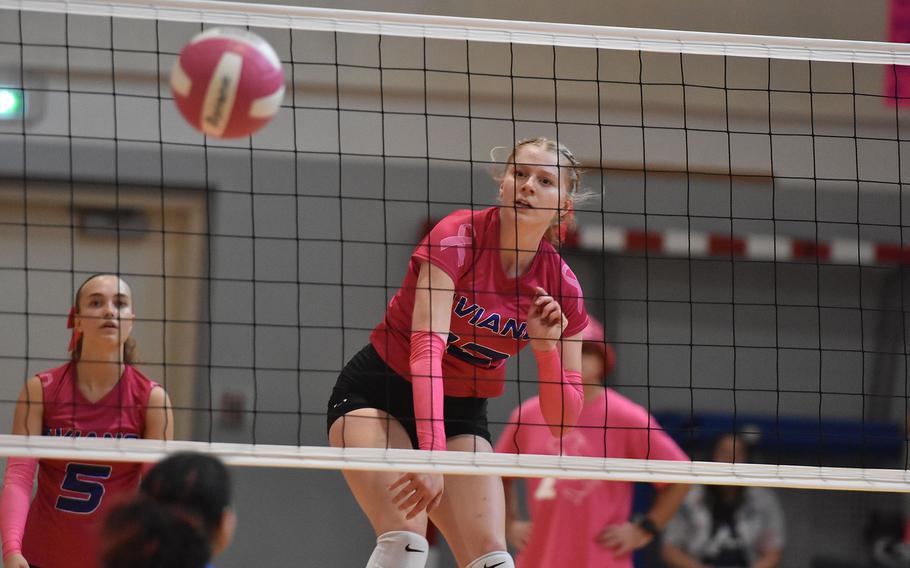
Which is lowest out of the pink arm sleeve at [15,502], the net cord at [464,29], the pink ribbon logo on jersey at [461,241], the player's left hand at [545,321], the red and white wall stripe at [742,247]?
the pink arm sleeve at [15,502]

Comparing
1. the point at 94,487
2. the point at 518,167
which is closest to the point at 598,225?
the point at 518,167

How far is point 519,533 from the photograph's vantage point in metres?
5.50

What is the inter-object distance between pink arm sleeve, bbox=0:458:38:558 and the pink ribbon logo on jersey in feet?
5.13

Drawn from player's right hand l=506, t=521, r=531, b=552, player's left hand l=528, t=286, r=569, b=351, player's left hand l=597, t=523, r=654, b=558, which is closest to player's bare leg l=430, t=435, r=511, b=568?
player's left hand l=528, t=286, r=569, b=351

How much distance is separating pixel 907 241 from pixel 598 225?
6.86 feet

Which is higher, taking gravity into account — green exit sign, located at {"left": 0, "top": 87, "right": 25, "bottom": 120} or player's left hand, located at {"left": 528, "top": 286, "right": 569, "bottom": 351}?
green exit sign, located at {"left": 0, "top": 87, "right": 25, "bottom": 120}

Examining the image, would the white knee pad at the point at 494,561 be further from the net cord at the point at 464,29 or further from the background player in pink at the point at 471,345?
the net cord at the point at 464,29

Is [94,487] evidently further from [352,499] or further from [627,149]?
[627,149]

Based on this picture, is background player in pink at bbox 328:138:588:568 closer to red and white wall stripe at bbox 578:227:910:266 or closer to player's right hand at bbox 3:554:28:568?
player's right hand at bbox 3:554:28:568

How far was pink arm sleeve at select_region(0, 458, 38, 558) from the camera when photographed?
11.9ft

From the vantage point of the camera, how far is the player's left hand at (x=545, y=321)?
3422 millimetres

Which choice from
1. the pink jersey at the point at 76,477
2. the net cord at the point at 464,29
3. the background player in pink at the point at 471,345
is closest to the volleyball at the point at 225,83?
the net cord at the point at 464,29

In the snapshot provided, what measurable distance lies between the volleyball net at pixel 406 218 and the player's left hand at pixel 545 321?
3426 mm

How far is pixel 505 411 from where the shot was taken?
7.36 metres
